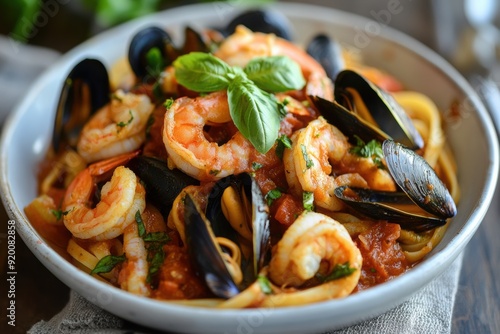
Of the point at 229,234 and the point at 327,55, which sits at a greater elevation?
the point at 327,55

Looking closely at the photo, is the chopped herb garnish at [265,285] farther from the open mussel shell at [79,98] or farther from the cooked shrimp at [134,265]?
the open mussel shell at [79,98]

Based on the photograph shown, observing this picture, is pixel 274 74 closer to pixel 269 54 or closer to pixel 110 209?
pixel 269 54

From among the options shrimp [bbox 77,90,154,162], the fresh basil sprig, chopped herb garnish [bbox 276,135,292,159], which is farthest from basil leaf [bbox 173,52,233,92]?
chopped herb garnish [bbox 276,135,292,159]

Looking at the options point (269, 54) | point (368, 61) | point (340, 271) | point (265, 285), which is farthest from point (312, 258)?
point (368, 61)

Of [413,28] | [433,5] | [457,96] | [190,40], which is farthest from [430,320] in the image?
[433,5]

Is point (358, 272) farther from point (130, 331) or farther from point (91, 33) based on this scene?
point (91, 33)

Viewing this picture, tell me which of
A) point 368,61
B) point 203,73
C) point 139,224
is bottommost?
point 139,224

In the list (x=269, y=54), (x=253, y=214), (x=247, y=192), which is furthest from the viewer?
(x=269, y=54)
